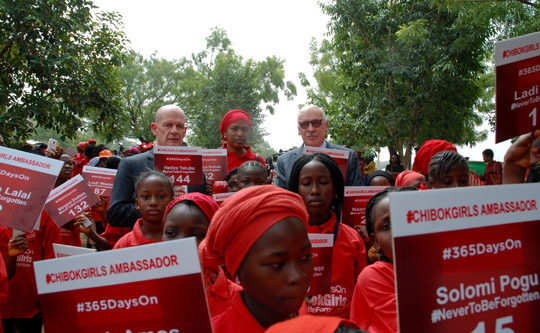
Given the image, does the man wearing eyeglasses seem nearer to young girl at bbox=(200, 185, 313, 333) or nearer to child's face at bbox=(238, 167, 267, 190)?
child's face at bbox=(238, 167, 267, 190)

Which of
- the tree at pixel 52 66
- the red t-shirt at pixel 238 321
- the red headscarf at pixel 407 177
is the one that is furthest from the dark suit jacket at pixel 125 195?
the tree at pixel 52 66

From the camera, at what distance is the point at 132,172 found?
3.68 meters

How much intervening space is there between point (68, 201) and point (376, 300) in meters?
2.65

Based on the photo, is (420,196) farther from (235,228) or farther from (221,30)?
(221,30)

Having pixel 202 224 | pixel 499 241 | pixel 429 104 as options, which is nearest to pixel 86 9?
pixel 202 224

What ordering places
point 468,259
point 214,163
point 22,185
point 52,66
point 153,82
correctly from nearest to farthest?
point 468,259 < point 22,185 < point 214,163 < point 52,66 < point 153,82

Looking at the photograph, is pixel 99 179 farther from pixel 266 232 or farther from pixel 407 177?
pixel 266 232

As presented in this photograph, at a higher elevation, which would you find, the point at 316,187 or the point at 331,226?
the point at 316,187

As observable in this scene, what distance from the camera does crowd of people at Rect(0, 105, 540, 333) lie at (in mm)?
1600

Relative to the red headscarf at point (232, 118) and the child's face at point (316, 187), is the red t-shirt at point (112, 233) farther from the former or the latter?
the child's face at point (316, 187)

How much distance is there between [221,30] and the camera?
40.5m

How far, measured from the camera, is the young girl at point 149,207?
3.03m

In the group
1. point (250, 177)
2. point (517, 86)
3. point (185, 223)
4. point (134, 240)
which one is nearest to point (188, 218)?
point (185, 223)

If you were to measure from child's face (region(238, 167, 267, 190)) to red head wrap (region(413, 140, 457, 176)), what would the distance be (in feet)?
5.30
